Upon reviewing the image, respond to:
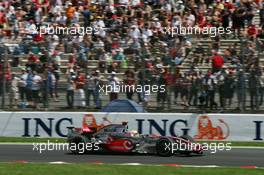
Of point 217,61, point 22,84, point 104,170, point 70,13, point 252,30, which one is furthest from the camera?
point 70,13

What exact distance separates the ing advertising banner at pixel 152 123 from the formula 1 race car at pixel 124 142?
156 inches

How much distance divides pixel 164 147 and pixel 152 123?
493 cm

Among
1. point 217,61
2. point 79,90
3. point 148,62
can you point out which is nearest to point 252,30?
point 217,61

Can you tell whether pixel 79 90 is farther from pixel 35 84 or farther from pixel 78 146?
pixel 78 146

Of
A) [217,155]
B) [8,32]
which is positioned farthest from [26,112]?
[217,155]

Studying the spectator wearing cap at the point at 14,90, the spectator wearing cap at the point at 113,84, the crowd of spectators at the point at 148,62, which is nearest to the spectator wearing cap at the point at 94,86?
the crowd of spectators at the point at 148,62

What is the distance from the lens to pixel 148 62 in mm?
21531

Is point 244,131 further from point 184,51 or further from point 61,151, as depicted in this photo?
point 61,151

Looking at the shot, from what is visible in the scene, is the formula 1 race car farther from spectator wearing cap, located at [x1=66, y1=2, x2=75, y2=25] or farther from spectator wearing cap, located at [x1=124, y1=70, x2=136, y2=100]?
spectator wearing cap, located at [x1=66, y1=2, x2=75, y2=25]

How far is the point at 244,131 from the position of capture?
70.7 ft

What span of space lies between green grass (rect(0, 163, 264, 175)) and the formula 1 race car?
91.2 inches

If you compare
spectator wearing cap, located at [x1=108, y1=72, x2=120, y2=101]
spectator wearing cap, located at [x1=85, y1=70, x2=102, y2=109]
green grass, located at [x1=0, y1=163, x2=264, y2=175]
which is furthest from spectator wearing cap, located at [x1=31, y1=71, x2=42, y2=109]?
green grass, located at [x1=0, y1=163, x2=264, y2=175]

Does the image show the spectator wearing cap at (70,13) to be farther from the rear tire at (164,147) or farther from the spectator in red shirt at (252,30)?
the rear tire at (164,147)

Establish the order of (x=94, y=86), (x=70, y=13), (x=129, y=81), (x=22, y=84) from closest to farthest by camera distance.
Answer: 1. (x=129, y=81)
2. (x=94, y=86)
3. (x=22, y=84)
4. (x=70, y=13)
